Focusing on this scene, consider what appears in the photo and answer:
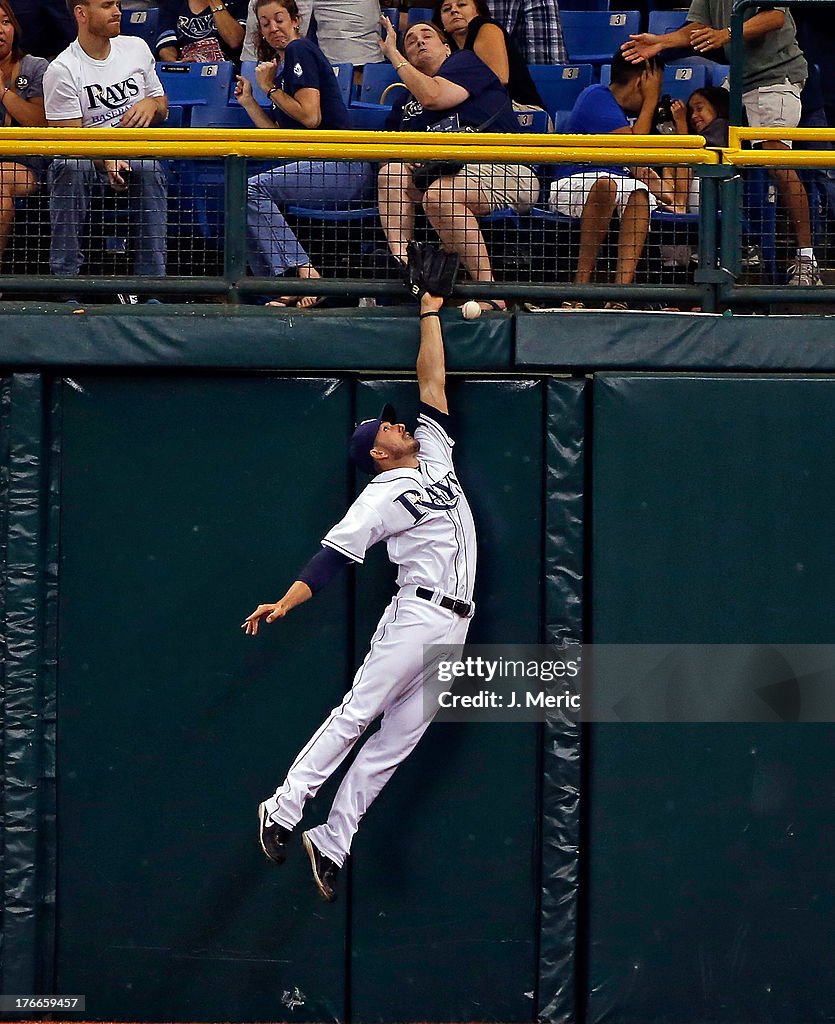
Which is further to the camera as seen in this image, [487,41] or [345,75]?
[345,75]

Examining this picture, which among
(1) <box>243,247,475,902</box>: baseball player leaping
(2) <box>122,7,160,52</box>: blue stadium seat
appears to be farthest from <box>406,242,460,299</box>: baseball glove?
(2) <box>122,7,160,52</box>: blue stadium seat

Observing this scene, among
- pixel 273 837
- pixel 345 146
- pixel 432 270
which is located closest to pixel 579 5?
pixel 345 146

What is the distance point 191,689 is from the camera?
19.3ft

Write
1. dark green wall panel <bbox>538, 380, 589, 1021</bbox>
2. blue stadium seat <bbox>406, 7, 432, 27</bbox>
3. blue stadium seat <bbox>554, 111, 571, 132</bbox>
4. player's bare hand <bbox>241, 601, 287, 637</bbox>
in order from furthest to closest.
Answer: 1. blue stadium seat <bbox>406, 7, 432, 27</bbox>
2. blue stadium seat <bbox>554, 111, 571, 132</bbox>
3. dark green wall panel <bbox>538, 380, 589, 1021</bbox>
4. player's bare hand <bbox>241, 601, 287, 637</bbox>

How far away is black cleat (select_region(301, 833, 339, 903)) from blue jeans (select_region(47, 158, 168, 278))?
2.54m

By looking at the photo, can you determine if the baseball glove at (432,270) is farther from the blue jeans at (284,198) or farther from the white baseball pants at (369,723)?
the white baseball pants at (369,723)

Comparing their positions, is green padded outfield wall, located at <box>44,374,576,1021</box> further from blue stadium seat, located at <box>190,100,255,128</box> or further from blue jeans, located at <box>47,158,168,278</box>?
blue stadium seat, located at <box>190,100,255,128</box>

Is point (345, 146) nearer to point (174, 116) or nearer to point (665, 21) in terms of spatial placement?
point (174, 116)

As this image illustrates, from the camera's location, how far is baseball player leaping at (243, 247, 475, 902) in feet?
18.5

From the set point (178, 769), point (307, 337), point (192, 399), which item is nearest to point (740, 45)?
point (307, 337)

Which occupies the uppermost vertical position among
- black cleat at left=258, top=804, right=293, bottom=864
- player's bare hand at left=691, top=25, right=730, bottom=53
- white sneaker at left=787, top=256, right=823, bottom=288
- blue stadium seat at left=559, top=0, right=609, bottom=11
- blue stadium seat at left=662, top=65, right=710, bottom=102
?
blue stadium seat at left=559, top=0, right=609, bottom=11

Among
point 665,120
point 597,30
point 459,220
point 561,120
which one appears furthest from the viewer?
point 597,30

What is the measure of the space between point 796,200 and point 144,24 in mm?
5457

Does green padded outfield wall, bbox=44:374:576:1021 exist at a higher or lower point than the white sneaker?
lower
